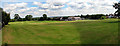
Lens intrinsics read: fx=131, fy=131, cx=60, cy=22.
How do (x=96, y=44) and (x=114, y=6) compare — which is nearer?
(x=96, y=44)

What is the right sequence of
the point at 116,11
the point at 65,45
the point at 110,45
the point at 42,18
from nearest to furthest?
the point at 110,45 < the point at 65,45 < the point at 116,11 < the point at 42,18

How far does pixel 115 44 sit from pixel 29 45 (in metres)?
11.7

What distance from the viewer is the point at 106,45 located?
16.5 metres

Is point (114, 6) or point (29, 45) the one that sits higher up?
point (114, 6)

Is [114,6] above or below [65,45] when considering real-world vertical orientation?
above

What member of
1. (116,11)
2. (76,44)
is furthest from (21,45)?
(116,11)

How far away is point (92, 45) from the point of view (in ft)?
55.5

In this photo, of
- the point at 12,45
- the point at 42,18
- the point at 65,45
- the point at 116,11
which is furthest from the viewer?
the point at 42,18

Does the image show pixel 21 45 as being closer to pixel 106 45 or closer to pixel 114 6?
pixel 106 45

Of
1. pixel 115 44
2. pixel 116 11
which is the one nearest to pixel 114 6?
pixel 116 11

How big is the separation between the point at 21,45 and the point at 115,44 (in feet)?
42.7

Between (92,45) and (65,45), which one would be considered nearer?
(92,45)

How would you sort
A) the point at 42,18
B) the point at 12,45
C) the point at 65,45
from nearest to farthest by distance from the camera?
the point at 65,45, the point at 12,45, the point at 42,18

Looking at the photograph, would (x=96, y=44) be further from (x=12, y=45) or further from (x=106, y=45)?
(x=12, y=45)
